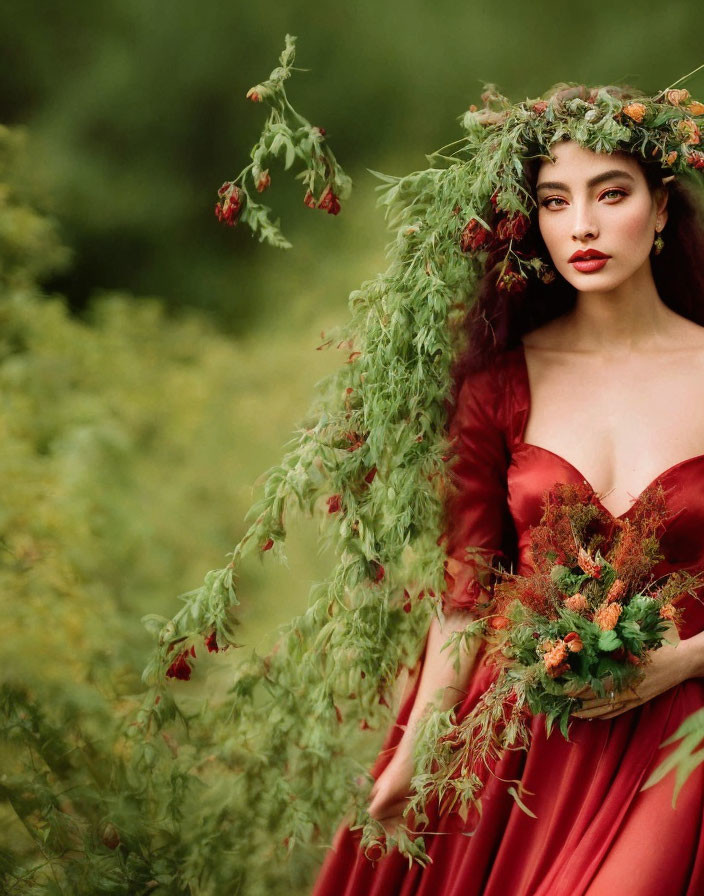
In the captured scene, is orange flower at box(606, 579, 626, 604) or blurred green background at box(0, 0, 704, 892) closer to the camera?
orange flower at box(606, 579, 626, 604)

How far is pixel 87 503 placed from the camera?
2990 millimetres

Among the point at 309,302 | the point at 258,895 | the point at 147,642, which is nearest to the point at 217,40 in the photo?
the point at 309,302

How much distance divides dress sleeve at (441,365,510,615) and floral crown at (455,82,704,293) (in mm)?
188

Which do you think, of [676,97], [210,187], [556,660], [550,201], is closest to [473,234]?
[550,201]

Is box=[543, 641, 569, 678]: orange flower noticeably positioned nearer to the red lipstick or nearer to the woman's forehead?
the red lipstick

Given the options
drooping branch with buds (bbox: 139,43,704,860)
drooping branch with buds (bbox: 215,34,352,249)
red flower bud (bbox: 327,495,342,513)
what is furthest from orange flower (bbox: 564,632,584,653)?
drooping branch with buds (bbox: 215,34,352,249)

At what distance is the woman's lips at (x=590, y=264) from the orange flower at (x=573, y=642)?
516mm

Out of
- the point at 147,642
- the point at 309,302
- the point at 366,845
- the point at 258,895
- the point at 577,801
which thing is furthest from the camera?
the point at 309,302

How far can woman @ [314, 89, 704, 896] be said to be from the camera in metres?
1.54

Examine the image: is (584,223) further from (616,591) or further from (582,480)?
(616,591)

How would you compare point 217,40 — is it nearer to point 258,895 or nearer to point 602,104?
point 602,104

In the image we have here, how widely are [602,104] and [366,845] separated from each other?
3.55 feet

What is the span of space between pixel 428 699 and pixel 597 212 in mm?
730

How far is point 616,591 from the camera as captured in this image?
1.47 metres
